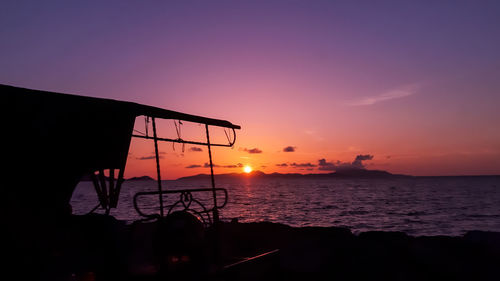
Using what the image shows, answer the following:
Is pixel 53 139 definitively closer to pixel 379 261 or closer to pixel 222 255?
pixel 222 255

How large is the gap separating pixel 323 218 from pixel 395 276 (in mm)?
36452

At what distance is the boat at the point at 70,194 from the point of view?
18.0 feet

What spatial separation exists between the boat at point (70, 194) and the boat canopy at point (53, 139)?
1 cm

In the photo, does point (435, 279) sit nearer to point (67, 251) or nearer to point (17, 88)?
point (67, 251)

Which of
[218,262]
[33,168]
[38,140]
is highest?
[38,140]

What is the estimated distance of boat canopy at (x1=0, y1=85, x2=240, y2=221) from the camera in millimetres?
5609

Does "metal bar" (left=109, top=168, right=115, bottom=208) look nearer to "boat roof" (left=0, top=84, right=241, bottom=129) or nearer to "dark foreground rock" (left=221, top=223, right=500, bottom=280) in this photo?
"boat roof" (left=0, top=84, right=241, bottom=129)

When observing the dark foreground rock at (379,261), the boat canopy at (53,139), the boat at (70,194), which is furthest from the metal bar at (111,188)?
the dark foreground rock at (379,261)

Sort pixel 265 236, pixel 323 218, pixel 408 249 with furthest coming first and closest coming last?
pixel 323 218, pixel 265 236, pixel 408 249

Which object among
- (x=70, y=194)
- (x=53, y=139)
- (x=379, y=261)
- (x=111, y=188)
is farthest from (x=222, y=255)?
(x=379, y=261)

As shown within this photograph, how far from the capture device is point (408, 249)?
11.6m

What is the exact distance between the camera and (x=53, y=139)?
6047 mm

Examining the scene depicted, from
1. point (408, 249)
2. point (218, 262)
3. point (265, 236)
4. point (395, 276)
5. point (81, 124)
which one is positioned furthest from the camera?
point (265, 236)

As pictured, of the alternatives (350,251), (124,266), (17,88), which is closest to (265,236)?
(350,251)
